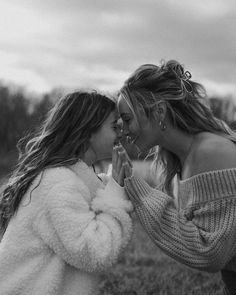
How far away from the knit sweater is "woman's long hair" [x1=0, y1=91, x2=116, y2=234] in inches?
13.8

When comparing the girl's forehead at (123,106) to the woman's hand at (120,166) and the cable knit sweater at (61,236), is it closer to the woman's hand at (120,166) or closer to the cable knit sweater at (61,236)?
the woman's hand at (120,166)

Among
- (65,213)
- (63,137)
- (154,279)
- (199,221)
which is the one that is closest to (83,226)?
(65,213)

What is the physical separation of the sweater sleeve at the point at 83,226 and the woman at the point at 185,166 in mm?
224

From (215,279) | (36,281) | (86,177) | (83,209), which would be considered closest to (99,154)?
(86,177)

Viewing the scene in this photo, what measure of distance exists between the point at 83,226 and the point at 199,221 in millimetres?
753

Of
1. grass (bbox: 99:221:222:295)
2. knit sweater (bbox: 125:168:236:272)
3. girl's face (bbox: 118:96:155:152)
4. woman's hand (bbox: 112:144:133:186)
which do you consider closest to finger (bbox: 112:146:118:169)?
woman's hand (bbox: 112:144:133:186)

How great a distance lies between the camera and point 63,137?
3344 mm

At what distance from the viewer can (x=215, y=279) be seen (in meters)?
5.80

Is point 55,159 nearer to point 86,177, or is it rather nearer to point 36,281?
point 86,177

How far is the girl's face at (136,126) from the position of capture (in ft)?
11.7

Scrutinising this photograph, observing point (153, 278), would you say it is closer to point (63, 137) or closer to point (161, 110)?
point (161, 110)

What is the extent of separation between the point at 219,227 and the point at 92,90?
103cm

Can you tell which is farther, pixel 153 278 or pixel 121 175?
pixel 153 278

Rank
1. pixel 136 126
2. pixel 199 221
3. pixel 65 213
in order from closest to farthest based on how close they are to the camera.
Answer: pixel 65 213, pixel 199 221, pixel 136 126
